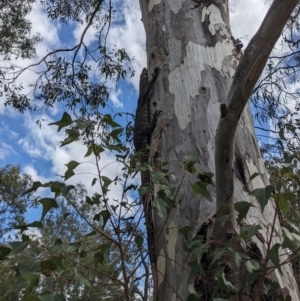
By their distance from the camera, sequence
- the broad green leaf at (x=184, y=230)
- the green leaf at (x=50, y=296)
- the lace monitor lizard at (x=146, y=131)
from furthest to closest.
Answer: the lace monitor lizard at (x=146, y=131) < the broad green leaf at (x=184, y=230) < the green leaf at (x=50, y=296)

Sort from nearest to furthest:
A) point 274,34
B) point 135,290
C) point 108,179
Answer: point 274,34 → point 108,179 → point 135,290

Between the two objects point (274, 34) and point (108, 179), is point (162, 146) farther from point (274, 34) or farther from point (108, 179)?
point (274, 34)

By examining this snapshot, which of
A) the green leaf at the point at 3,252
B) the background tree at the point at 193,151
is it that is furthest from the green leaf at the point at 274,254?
the green leaf at the point at 3,252

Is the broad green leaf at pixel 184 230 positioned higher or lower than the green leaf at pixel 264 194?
higher

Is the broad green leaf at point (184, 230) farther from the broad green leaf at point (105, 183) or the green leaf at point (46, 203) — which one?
the green leaf at point (46, 203)

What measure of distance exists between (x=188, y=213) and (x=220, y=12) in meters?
1.02

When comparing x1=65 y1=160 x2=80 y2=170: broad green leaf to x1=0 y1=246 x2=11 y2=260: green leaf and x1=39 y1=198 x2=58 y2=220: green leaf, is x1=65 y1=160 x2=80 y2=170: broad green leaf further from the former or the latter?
x1=0 y1=246 x2=11 y2=260: green leaf

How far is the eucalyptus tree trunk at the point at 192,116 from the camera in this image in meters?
1.18

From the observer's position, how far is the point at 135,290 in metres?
1.32

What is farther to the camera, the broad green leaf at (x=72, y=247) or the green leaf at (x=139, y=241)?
the green leaf at (x=139, y=241)

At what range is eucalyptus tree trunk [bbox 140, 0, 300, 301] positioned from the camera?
3.88 feet

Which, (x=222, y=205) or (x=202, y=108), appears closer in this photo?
(x=222, y=205)

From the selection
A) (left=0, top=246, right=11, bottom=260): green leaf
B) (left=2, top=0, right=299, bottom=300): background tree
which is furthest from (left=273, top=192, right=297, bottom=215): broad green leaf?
(left=0, top=246, right=11, bottom=260): green leaf

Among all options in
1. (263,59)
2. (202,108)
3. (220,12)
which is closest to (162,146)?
(202,108)
